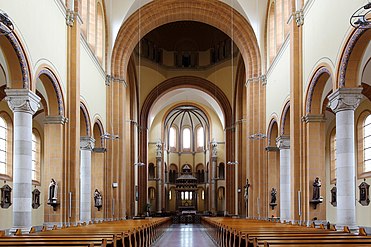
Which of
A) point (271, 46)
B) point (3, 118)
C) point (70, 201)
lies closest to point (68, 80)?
point (70, 201)

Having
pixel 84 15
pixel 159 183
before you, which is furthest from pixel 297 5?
pixel 159 183

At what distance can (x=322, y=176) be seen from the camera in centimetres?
1625

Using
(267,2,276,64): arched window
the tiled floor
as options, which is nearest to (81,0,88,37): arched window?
(267,2,276,64): arched window

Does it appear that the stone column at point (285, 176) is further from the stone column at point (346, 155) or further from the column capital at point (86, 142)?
the column capital at point (86, 142)

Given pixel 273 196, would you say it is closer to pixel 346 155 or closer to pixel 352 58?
pixel 346 155

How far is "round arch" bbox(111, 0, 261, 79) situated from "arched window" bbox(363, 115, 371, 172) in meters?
6.10

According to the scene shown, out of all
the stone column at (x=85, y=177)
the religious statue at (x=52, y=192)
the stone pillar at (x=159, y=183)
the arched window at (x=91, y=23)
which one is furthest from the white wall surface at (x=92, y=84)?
the stone pillar at (x=159, y=183)

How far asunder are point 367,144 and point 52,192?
12.7m

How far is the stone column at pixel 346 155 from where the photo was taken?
519 inches

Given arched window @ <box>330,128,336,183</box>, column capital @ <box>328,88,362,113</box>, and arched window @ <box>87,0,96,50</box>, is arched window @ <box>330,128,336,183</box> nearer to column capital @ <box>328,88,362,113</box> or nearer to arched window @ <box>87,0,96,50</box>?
arched window @ <box>87,0,96,50</box>

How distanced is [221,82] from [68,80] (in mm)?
21972

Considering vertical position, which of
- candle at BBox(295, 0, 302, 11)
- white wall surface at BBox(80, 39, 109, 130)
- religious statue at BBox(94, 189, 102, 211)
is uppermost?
candle at BBox(295, 0, 302, 11)

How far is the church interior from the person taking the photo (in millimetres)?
13180

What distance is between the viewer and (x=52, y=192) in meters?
15.7
